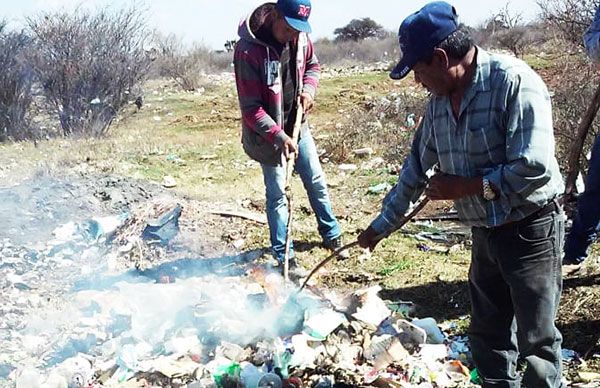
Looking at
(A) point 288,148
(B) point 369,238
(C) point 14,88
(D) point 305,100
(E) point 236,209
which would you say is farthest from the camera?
(C) point 14,88

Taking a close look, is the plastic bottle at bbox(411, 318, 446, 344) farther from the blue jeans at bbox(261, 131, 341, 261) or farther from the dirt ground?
the blue jeans at bbox(261, 131, 341, 261)

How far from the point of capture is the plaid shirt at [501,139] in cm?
222

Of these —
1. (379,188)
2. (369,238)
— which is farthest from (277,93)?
(379,188)

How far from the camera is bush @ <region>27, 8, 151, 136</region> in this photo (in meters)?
13.3

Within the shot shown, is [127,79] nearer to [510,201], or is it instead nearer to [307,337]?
[307,337]

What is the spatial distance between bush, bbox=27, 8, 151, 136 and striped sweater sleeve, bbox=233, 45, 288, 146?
A: 30.7 feet

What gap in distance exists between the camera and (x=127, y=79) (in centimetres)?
1407

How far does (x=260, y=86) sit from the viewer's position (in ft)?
14.7

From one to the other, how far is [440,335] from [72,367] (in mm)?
2027

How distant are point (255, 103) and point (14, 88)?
10.5 m

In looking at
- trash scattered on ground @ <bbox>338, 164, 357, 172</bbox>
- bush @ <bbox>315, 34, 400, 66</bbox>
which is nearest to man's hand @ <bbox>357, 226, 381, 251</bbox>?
trash scattered on ground @ <bbox>338, 164, 357, 172</bbox>

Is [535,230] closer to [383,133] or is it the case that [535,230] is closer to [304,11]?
[304,11]

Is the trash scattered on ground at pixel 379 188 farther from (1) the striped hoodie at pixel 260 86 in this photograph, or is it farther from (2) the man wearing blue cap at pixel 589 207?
(2) the man wearing blue cap at pixel 589 207

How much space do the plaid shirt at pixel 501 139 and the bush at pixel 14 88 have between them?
39.9ft
